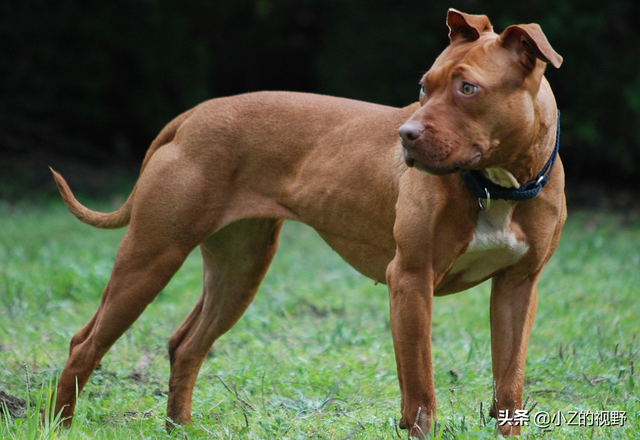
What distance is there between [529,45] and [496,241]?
0.81 metres

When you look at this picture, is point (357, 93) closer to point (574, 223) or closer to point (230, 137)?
point (574, 223)

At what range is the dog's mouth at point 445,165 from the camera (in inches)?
121

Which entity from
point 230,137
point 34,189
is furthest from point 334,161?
point 34,189

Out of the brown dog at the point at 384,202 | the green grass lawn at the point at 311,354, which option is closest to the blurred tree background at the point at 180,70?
the green grass lawn at the point at 311,354

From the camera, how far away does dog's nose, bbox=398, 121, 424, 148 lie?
10.1 ft

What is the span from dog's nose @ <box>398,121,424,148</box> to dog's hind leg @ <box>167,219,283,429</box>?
61.7 inches

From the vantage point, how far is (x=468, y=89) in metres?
3.10

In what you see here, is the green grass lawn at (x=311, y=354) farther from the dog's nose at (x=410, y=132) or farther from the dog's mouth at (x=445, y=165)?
the dog's nose at (x=410, y=132)

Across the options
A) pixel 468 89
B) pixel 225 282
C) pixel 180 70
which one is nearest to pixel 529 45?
pixel 468 89

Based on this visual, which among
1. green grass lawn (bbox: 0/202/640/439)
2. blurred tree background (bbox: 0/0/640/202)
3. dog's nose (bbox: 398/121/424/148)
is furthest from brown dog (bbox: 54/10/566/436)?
blurred tree background (bbox: 0/0/640/202)

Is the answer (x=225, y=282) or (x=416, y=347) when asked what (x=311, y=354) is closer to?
(x=225, y=282)

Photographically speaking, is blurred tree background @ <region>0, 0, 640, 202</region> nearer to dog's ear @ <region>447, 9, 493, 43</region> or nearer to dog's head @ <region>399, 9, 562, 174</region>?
dog's ear @ <region>447, 9, 493, 43</region>

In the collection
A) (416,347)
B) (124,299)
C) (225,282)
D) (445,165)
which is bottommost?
(225,282)

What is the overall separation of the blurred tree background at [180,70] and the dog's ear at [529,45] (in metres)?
9.49
